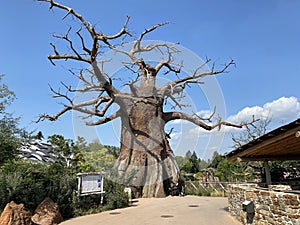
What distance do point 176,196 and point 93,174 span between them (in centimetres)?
814

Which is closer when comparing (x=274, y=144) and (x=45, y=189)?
(x=274, y=144)

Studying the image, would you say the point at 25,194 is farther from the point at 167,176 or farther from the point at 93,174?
the point at 167,176

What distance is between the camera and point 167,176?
723 inches

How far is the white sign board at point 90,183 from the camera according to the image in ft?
34.8

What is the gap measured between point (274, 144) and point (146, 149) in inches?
465

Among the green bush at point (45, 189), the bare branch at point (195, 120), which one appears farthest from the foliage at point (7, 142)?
the bare branch at point (195, 120)

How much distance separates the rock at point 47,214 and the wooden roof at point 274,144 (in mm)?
6421

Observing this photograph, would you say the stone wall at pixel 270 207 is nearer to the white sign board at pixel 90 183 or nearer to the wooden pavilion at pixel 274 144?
the wooden pavilion at pixel 274 144

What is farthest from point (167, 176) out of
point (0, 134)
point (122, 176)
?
point (0, 134)

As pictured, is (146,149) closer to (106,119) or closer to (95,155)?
(106,119)

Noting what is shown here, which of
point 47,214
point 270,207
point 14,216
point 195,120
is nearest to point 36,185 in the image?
point 47,214

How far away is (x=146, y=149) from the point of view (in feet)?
59.7

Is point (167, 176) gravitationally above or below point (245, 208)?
above

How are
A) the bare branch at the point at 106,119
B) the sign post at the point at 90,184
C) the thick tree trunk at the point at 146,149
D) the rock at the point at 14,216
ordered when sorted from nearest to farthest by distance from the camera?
the rock at the point at 14,216, the sign post at the point at 90,184, the thick tree trunk at the point at 146,149, the bare branch at the point at 106,119
